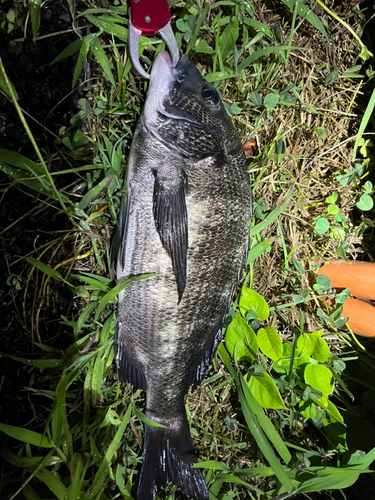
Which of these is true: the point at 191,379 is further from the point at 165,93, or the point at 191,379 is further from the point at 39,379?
the point at 165,93

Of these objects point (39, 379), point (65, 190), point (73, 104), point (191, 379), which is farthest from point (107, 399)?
point (73, 104)

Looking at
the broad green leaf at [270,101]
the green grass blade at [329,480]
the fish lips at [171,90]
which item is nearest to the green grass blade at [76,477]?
the green grass blade at [329,480]

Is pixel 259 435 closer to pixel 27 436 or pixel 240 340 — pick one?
pixel 240 340

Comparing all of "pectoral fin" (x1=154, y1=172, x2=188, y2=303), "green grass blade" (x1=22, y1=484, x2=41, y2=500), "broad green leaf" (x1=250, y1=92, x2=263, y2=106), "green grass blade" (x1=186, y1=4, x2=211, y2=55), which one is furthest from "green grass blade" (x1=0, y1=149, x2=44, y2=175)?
"green grass blade" (x1=22, y1=484, x2=41, y2=500)

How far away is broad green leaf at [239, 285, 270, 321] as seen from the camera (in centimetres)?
197

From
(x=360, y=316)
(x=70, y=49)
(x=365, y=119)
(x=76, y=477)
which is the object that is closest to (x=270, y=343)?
(x=360, y=316)

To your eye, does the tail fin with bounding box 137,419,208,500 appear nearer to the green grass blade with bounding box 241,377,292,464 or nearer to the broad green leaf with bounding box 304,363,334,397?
the green grass blade with bounding box 241,377,292,464

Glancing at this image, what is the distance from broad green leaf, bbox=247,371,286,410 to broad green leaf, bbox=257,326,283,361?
0.40 feet

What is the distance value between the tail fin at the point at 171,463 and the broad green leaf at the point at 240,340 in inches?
20.0

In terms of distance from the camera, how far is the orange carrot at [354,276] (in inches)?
85.4

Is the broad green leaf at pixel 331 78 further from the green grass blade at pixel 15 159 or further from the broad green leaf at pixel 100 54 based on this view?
the green grass blade at pixel 15 159

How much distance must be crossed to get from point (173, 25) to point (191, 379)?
79.4 inches

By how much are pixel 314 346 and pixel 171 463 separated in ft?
3.53

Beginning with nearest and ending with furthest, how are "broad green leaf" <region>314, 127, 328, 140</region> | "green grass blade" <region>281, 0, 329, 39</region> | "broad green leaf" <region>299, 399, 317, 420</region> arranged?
"green grass blade" <region>281, 0, 329, 39</region> → "broad green leaf" <region>299, 399, 317, 420</region> → "broad green leaf" <region>314, 127, 328, 140</region>
